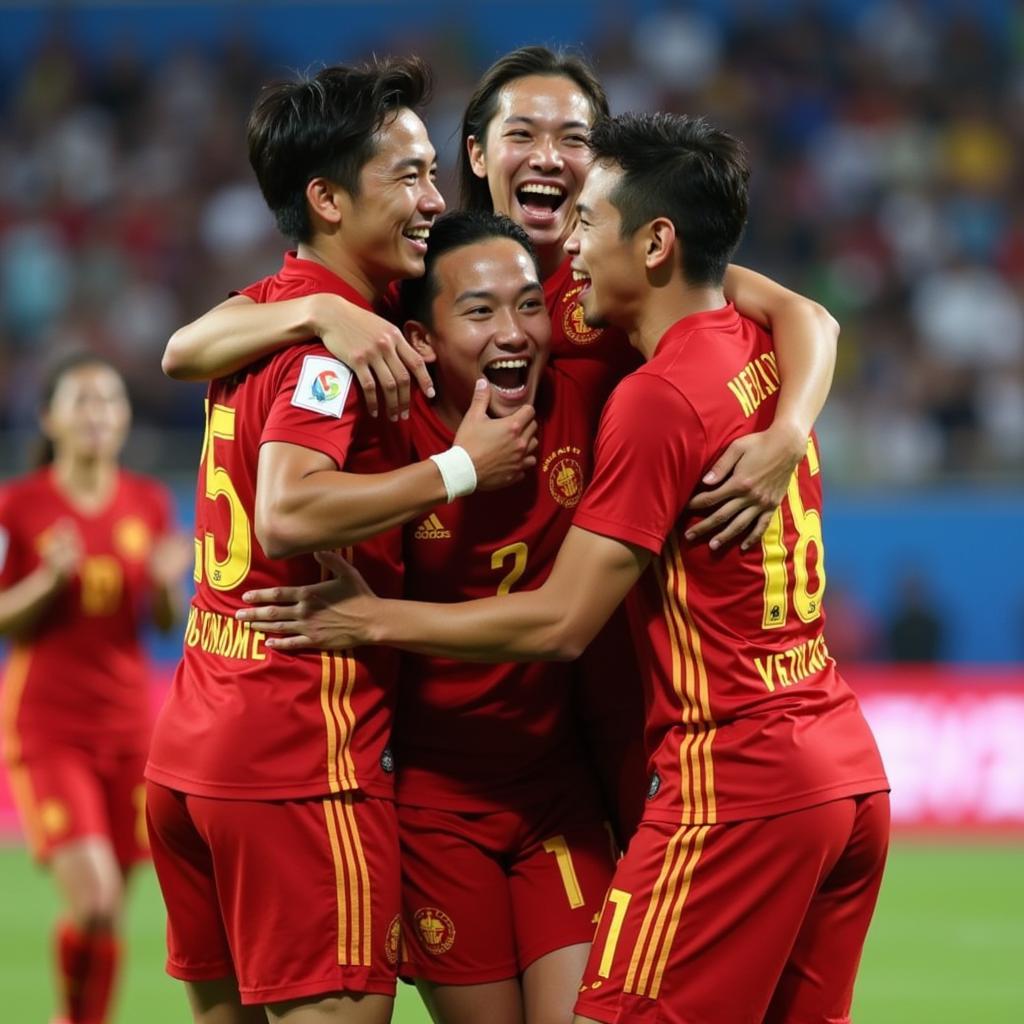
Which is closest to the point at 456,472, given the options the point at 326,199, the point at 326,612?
the point at 326,612

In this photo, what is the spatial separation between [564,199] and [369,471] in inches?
47.9

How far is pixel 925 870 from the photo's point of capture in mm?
10672

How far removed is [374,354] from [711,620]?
0.92 m

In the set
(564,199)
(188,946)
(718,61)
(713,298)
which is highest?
(718,61)

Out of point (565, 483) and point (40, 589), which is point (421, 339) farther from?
point (40, 589)

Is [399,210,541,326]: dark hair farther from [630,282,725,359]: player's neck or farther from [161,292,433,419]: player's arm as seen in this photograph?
[630,282,725,359]: player's neck

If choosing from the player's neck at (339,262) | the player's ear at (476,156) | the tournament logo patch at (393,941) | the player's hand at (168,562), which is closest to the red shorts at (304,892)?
the tournament logo patch at (393,941)

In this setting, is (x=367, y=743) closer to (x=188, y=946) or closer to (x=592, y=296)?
(x=188, y=946)

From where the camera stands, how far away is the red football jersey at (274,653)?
398cm

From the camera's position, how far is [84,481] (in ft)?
26.2

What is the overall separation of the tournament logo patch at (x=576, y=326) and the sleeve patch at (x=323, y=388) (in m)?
0.83

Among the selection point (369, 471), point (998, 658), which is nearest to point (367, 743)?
point (369, 471)

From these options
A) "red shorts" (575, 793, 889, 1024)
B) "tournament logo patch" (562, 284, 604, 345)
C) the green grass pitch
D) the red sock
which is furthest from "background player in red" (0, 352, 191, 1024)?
"red shorts" (575, 793, 889, 1024)

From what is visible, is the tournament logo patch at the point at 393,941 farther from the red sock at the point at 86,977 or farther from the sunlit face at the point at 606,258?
the red sock at the point at 86,977
